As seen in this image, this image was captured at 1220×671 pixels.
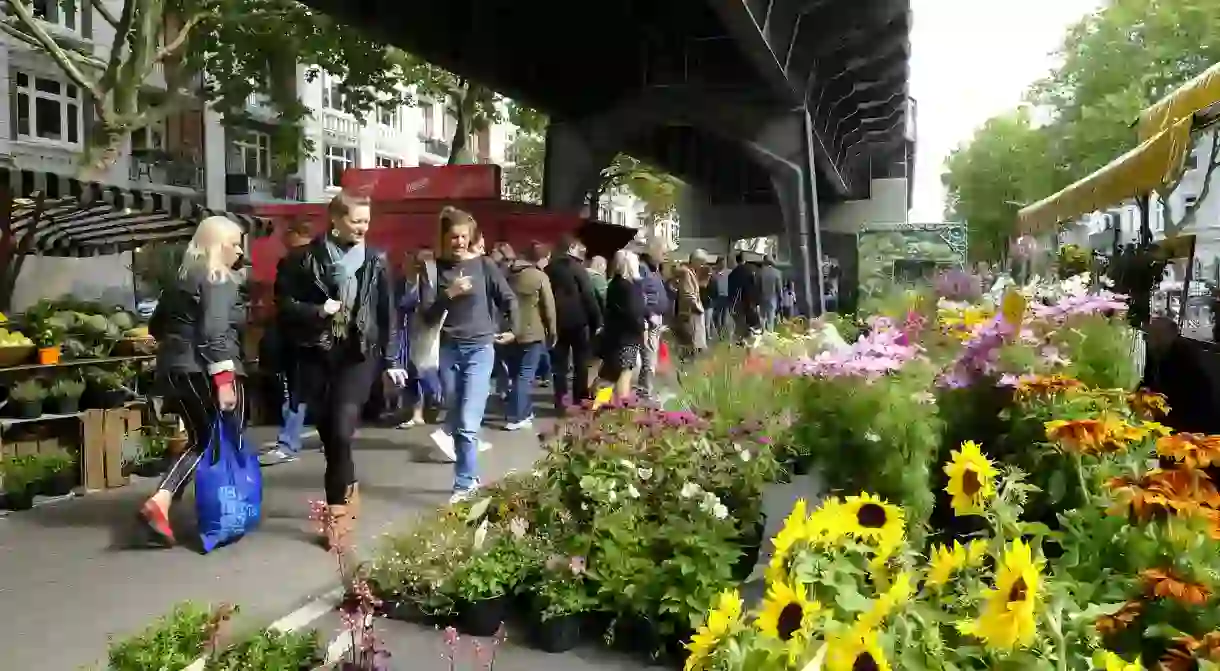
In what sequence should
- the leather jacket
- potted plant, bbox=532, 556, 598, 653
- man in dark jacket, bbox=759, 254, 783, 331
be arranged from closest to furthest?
potted plant, bbox=532, 556, 598, 653 → the leather jacket → man in dark jacket, bbox=759, 254, 783, 331

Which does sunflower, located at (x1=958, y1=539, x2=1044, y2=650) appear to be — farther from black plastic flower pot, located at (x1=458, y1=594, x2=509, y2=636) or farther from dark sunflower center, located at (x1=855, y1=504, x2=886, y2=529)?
black plastic flower pot, located at (x1=458, y1=594, x2=509, y2=636)

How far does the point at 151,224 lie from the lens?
37.8ft

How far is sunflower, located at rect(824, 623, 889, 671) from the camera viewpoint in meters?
1.93

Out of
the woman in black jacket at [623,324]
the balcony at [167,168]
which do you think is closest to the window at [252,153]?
the balcony at [167,168]

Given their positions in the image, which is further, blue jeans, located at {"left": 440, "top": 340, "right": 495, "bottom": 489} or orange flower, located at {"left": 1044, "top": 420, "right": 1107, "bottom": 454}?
blue jeans, located at {"left": 440, "top": 340, "right": 495, "bottom": 489}

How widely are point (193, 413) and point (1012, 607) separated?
5465 mm

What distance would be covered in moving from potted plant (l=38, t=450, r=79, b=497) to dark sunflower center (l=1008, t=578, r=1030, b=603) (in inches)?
302

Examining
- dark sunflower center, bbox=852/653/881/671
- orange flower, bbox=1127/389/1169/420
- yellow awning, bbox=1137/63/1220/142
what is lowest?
dark sunflower center, bbox=852/653/881/671

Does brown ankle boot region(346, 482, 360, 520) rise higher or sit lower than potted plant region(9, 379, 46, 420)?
lower

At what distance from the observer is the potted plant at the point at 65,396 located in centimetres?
827

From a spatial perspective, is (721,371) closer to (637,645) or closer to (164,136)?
(637,645)

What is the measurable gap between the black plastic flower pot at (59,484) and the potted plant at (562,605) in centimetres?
499

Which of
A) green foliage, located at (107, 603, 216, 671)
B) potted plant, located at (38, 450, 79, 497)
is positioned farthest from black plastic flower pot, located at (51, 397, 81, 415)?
green foliage, located at (107, 603, 216, 671)

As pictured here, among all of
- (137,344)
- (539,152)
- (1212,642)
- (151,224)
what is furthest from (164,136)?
(1212,642)
